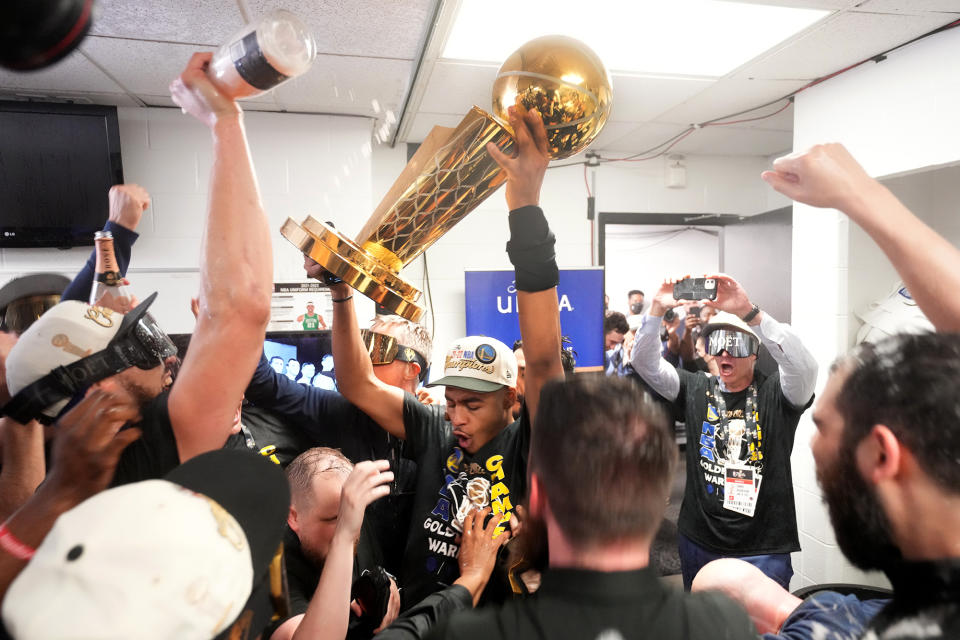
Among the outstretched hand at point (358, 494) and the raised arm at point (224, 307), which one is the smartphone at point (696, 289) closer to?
the outstretched hand at point (358, 494)

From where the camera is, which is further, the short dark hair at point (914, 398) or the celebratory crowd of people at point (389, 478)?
the short dark hair at point (914, 398)

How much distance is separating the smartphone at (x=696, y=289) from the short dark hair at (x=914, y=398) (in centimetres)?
184

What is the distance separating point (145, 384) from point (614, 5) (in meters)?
2.29

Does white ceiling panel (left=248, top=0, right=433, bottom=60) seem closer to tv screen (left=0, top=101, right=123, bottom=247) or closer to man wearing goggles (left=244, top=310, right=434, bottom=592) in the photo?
man wearing goggles (left=244, top=310, right=434, bottom=592)

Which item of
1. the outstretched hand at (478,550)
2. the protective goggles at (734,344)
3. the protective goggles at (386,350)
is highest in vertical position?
the protective goggles at (386,350)

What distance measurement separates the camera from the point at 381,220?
4.01ft

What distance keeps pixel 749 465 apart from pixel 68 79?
400cm

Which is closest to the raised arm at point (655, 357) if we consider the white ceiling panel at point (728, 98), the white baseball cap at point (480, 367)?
the white baseball cap at point (480, 367)

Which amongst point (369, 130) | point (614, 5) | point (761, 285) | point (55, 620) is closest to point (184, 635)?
point (55, 620)

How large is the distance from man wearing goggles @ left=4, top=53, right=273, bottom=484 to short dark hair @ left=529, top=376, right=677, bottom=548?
17.7 inches

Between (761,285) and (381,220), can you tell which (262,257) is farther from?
(761,285)

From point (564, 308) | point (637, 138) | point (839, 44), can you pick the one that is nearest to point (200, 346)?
point (839, 44)

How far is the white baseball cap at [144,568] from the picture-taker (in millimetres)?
456

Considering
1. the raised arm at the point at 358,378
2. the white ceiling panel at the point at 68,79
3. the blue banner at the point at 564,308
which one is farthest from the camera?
the blue banner at the point at 564,308
